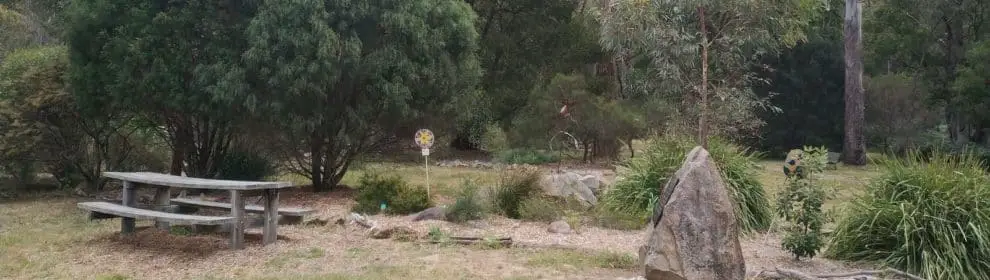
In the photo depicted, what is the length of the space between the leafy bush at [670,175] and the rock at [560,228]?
111cm

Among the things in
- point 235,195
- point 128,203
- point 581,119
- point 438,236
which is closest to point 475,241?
point 438,236

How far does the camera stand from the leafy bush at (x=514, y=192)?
31.7 feet

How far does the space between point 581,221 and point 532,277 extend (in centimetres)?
309

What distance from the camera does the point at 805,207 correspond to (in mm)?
7004

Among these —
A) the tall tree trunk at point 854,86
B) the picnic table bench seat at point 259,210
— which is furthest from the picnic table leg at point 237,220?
the tall tree trunk at point 854,86

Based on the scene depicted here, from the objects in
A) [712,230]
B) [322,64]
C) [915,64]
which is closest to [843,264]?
[712,230]

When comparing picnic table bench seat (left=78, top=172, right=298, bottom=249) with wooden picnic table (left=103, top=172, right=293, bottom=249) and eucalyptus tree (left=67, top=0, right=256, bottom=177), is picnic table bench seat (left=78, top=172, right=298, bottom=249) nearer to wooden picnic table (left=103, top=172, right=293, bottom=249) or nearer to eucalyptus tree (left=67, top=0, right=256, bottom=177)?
wooden picnic table (left=103, top=172, right=293, bottom=249)

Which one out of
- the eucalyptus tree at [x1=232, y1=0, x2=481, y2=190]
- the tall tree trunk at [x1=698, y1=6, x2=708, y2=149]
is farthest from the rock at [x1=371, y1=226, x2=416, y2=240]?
the tall tree trunk at [x1=698, y1=6, x2=708, y2=149]

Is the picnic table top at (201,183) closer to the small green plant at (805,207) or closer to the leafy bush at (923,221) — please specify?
the small green plant at (805,207)

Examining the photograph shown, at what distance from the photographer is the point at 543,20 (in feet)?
73.4

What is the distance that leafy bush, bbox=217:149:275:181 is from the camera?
1278 centimetres

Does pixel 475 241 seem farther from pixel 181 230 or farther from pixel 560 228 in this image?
pixel 181 230

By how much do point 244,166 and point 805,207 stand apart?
8950 millimetres

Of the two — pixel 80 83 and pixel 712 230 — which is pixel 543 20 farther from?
pixel 712 230
